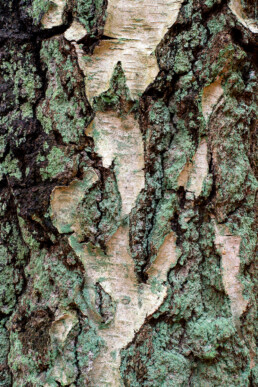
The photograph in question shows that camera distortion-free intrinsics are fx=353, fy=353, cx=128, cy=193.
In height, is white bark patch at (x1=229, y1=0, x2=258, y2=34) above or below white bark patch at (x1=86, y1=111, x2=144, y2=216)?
above

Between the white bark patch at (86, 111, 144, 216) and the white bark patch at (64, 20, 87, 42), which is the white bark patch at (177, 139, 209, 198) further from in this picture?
the white bark patch at (64, 20, 87, 42)

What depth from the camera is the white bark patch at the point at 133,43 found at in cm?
82

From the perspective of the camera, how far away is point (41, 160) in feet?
2.83

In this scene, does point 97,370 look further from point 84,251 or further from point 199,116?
point 199,116

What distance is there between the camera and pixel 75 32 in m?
0.84

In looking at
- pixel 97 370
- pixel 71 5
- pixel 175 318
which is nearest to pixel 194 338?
pixel 175 318

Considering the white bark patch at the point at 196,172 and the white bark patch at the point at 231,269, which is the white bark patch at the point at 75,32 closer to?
the white bark patch at the point at 196,172

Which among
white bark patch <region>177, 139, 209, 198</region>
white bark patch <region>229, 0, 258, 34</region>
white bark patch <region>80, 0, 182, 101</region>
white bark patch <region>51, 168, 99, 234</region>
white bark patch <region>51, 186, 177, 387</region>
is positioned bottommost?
white bark patch <region>51, 186, 177, 387</region>

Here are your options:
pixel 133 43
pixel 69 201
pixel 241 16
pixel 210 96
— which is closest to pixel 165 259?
pixel 69 201

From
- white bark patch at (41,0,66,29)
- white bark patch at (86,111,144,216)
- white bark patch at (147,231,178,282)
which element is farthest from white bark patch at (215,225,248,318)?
white bark patch at (41,0,66,29)

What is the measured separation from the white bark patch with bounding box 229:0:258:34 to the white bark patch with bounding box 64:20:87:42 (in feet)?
1.18

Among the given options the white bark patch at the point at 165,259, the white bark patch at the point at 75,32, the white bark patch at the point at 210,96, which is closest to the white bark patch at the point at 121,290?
the white bark patch at the point at 165,259

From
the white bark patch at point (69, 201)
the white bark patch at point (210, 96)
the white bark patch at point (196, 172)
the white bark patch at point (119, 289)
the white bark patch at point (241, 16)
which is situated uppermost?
the white bark patch at point (241, 16)

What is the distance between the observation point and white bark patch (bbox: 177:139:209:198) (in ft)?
2.74
